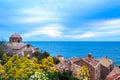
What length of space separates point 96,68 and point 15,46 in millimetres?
32441

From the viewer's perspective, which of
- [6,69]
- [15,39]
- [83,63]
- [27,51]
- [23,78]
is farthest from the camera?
A: [15,39]

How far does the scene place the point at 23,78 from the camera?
1919cm

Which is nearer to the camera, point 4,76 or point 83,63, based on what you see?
point 4,76

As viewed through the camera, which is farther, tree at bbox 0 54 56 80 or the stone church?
the stone church

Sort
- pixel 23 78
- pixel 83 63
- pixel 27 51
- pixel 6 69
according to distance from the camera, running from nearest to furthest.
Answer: pixel 23 78, pixel 6 69, pixel 83 63, pixel 27 51

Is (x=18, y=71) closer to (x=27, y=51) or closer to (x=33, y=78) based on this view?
(x=33, y=78)

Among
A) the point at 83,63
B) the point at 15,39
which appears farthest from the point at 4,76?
the point at 15,39

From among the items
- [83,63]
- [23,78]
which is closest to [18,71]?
[23,78]

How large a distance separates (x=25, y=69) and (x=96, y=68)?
44336 millimetres

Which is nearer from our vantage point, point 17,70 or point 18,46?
point 17,70

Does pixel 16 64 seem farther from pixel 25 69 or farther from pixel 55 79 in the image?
pixel 55 79

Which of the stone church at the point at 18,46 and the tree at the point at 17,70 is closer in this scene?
the tree at the point at 17,70

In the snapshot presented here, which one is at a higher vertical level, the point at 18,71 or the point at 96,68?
the point at 18,71

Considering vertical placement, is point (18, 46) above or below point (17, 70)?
above
